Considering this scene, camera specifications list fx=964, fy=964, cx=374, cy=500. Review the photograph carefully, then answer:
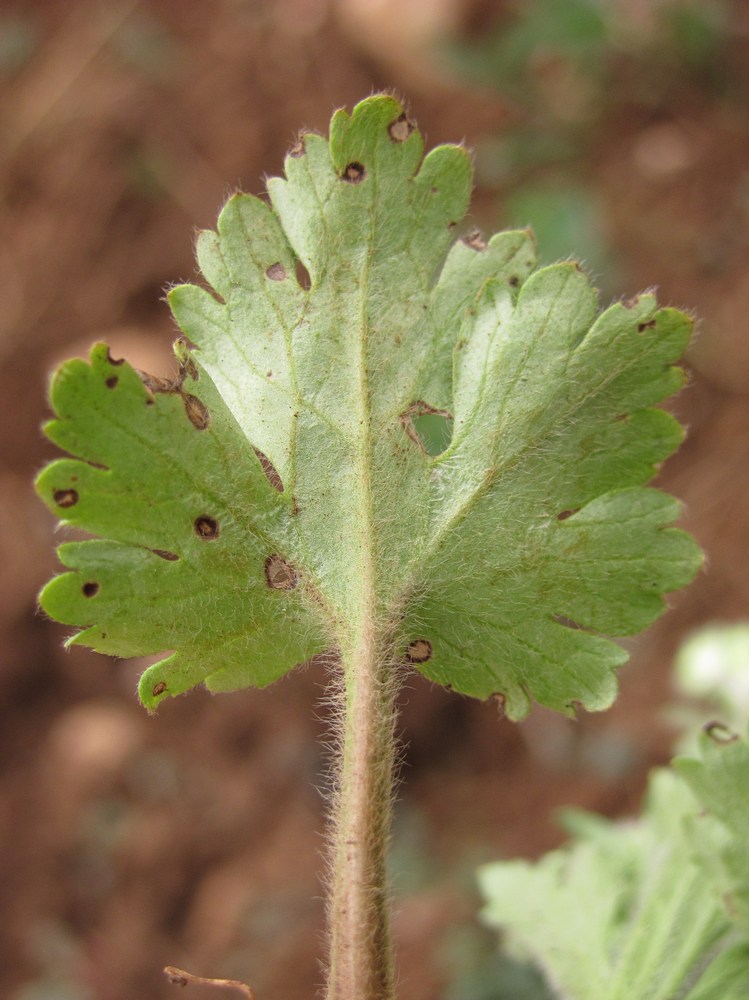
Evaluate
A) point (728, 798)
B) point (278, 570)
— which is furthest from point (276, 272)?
point (728, 798)

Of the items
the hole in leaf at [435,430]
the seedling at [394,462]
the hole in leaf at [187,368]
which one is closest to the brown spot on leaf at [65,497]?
the seedling at [394,462]

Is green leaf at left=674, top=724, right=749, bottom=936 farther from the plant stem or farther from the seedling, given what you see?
the plant stem

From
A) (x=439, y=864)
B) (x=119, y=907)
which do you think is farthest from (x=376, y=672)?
(x=119, y=907)

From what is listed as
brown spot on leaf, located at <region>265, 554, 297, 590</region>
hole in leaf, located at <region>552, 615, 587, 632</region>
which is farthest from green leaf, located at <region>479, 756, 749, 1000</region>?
brown spot on leaf, located at <region>265, 554, 297, 590</region>

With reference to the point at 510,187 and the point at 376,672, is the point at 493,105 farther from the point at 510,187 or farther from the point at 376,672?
the point at 376,672

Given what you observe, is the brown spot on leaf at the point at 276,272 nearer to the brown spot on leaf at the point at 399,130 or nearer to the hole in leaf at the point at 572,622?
the brown spot on leaf at the point at 399,130

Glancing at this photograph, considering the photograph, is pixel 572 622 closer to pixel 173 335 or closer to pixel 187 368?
pixel 187 368

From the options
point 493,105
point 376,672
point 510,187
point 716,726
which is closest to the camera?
point 376,672
